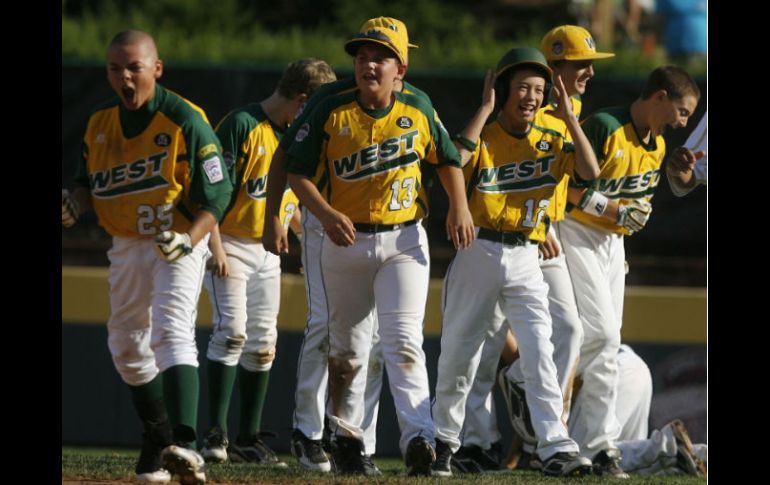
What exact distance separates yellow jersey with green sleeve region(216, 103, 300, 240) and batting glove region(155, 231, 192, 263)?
4.90ft

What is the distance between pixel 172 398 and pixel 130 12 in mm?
9378

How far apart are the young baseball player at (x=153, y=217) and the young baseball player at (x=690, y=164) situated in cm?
291

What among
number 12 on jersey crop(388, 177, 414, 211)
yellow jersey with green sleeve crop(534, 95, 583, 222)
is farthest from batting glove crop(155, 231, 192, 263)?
yellow jersey with green sleeve crop(534, 95, 583, 222)

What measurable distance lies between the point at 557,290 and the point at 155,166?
2159 millimetres

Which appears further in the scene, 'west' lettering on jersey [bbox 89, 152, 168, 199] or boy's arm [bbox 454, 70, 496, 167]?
boy's arm [bbox 454, 70, 496, 167]

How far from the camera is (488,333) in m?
7.84

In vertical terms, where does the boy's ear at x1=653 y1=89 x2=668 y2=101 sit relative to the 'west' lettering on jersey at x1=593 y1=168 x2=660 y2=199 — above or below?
above

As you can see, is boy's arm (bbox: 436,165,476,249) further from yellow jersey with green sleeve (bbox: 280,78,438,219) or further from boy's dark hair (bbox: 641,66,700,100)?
boy's dark hair (bbox: 641,66,700,100)

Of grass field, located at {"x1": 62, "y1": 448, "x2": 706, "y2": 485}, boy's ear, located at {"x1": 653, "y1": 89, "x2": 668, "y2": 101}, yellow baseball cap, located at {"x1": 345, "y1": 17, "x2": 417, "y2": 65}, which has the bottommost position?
grass field, located at {"x1": 62, "y1": 448, "x2": 706, "y2": 485}

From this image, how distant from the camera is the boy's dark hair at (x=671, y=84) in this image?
798cm

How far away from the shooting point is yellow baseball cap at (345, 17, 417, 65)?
6.83m
